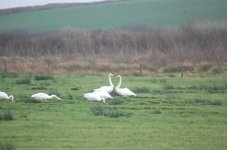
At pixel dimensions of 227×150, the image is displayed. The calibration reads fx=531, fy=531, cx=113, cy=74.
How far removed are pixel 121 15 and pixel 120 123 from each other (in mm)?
65332

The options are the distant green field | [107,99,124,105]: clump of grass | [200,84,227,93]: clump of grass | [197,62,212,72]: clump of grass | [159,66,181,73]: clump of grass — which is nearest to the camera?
[107,99,124,105]: clump of grass

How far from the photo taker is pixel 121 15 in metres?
80.8

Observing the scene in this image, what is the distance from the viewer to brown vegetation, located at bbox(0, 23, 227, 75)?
44000mm

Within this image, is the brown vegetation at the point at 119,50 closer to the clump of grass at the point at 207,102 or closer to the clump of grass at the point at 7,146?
the clump of grass at the point at 207,102

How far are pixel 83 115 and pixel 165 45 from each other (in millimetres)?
43679

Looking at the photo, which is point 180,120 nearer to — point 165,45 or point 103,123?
point 103,123

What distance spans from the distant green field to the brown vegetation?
652 cm

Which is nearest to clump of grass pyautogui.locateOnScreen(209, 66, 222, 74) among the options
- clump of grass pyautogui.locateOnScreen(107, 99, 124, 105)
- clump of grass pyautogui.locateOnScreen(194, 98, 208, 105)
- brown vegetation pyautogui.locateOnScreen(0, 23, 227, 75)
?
brown vegetation pyautogui.locateOnScreen(0, 23, 227, 75)

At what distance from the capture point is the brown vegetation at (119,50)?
144 feet

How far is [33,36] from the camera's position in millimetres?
66188

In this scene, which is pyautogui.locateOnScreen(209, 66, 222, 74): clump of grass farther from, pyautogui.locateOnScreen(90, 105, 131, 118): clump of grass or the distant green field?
the distant green field

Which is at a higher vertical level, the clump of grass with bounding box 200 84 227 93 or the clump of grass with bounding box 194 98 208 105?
the clump of grass with bounding box 200 84 227 93

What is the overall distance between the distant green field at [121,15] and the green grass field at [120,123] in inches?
1884

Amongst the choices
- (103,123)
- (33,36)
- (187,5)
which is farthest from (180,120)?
(187,5)
